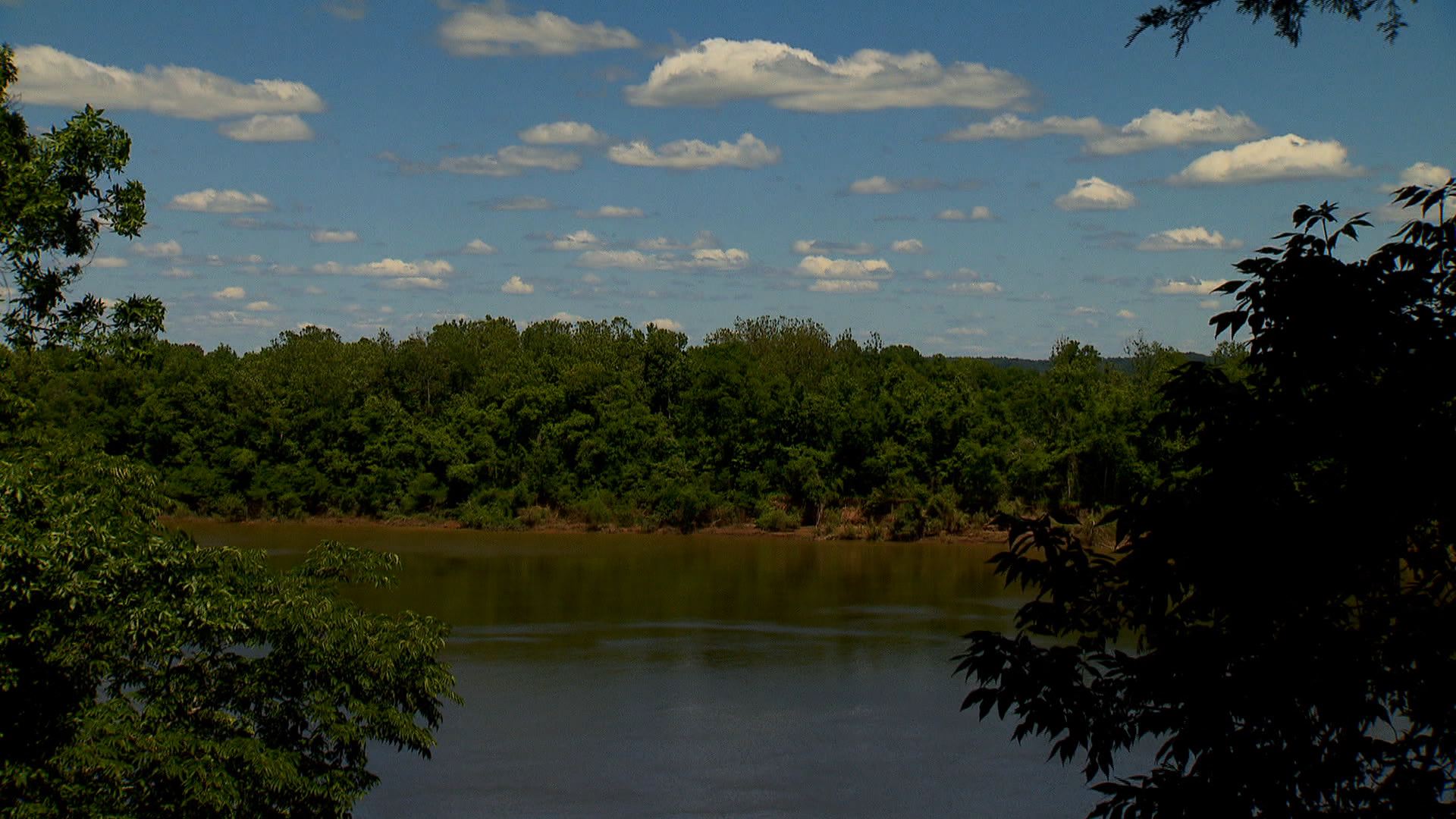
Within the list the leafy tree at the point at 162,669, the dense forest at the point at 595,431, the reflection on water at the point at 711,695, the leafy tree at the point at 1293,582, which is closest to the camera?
the leafy tree at the point at 1293,582

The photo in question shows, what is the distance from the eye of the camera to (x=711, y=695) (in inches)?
934

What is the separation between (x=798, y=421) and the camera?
51.9 metres

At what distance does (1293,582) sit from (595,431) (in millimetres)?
48329

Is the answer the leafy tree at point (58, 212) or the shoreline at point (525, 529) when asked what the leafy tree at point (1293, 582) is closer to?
the leafy tree at point (58, 212)

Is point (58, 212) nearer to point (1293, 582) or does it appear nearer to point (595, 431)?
point (1293, 582)

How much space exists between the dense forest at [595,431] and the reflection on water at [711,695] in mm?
6744

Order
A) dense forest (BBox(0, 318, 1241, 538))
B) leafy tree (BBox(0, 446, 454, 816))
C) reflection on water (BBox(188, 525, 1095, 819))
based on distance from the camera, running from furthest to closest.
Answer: dense forest (BBox(0, 318, 1241, 538))
reflection on water (BBox(188, 525, 1095, 819))
leafy tree (BBox(0, 446, 454, 816))

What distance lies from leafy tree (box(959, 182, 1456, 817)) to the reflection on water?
484 inches

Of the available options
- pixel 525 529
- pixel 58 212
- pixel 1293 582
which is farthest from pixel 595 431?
pixel 1293 582

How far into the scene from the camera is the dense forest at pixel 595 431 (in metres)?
49.1

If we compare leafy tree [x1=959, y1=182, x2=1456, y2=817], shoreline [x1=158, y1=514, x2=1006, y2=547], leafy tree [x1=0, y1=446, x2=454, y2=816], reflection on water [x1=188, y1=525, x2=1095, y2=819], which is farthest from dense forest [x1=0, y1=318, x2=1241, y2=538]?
leafy tree [x1=959, y1=182, x2=1456, y2=817]

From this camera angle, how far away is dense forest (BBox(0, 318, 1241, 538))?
49125 mm

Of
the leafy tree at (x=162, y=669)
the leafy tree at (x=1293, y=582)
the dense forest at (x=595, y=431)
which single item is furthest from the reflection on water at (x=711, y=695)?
the leafy tree at (x=1293, y=582)

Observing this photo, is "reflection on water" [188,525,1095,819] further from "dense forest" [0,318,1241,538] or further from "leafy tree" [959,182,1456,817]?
"leafy tree" [959,182,1456,817]
